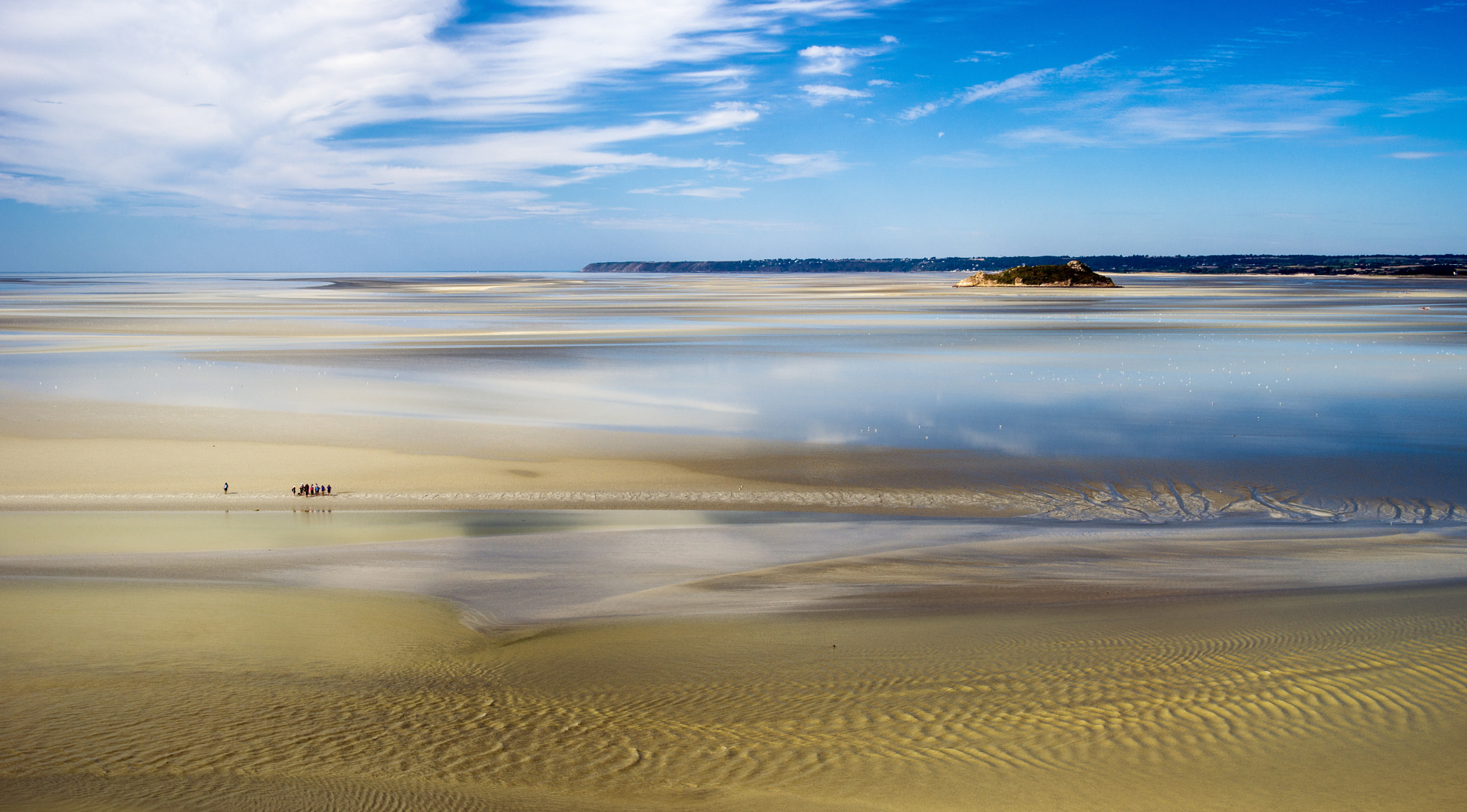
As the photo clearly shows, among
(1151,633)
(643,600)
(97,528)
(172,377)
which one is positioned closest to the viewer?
(1151,633)

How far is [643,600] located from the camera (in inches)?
322

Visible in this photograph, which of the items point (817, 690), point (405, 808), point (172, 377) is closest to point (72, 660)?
point (405, 808)

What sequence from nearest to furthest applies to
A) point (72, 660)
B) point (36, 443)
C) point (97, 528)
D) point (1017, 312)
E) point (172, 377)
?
1. point (72, 660)
2. point (97, 528)
3. point (36, 443)
4. point (172, 377)
5. point (1017, 312)

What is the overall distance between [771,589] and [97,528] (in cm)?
780

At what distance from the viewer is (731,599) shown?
323 inches

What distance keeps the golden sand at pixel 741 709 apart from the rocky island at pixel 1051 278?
106 m

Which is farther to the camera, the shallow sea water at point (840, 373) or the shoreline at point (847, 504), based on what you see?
the shallow sea water at point (840, 373)

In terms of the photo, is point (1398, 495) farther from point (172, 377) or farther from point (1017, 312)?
point (1017, 312)

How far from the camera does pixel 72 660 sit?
6.76 m

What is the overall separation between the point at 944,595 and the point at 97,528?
9273mm

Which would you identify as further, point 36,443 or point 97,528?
point 36,443

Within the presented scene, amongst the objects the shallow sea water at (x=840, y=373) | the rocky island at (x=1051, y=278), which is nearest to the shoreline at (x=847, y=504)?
the shallow sea water at (x=840, y=373)

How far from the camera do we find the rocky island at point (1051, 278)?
108m

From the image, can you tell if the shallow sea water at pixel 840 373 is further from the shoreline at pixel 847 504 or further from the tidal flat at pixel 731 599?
the shoreline at pixel 847 504
